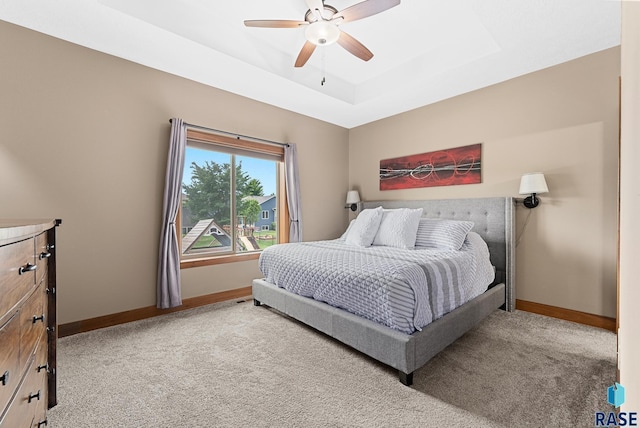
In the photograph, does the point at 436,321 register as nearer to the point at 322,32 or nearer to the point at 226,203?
the point at 322,32

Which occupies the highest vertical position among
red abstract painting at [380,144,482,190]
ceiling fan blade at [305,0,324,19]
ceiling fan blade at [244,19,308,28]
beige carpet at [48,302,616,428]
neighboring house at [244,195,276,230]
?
ceiling fan blade at [305,0,324,19]

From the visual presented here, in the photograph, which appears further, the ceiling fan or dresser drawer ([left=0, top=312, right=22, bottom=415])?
the ceiling fan

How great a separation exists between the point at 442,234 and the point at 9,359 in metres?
3.04

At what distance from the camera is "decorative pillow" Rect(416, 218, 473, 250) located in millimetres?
2855

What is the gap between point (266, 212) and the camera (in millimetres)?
4230

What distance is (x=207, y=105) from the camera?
337 cm

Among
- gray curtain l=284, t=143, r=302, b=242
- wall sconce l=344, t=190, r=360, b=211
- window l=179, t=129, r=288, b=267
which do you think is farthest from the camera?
wall sconce l=344, t=190, r=360, b=211

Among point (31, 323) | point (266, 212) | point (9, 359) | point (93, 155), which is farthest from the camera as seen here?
point (266, 212)

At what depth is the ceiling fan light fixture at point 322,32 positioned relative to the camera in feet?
7.06

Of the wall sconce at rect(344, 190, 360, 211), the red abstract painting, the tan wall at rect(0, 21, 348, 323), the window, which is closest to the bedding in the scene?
the red abstract painting

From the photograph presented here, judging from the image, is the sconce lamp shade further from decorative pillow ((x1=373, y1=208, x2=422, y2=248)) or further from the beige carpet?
the beige carpet

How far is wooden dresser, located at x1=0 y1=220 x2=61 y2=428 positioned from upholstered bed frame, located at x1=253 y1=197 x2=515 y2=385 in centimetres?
165

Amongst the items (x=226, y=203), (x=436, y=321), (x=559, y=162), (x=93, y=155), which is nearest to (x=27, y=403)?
(x=436, y=321)

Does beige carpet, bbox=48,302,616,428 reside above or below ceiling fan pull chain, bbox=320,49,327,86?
below
